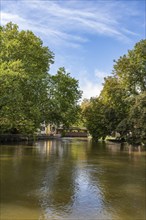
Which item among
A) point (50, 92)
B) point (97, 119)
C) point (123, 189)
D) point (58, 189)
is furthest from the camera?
point (97, 119)

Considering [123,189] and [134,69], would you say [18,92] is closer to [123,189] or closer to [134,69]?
[123,189]

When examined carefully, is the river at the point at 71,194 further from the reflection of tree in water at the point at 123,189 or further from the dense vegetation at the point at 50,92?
the dense vegetation at the point at 50,92

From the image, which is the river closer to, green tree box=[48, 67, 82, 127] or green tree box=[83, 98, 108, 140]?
green tree box=[48, 67, 82, 127]

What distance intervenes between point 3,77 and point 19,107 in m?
1.40

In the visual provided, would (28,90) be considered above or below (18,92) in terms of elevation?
above

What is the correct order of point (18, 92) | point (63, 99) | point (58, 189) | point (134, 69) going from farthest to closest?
point (134, 69) → point (63, 99) → point (58, 189) → point (18, 92)

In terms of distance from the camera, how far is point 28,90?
610 inches

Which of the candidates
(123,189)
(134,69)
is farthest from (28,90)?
(134,69)

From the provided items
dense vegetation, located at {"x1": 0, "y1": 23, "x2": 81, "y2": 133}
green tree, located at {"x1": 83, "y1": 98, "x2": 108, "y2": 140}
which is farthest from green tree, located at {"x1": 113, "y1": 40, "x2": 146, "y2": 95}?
dense vegetation, located at {"x1": 0, "y1": 23, "x2": 81, "y2": 133}

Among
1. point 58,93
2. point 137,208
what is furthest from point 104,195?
point 58,93

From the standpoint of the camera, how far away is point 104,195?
514 inches

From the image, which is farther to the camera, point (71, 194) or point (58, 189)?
point (58, 189)

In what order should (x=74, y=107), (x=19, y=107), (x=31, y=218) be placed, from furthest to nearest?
(x=74, y=107) < (x=19, y=107) < (x=31, y=218)

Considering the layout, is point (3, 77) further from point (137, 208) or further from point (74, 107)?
point (74, 107)
